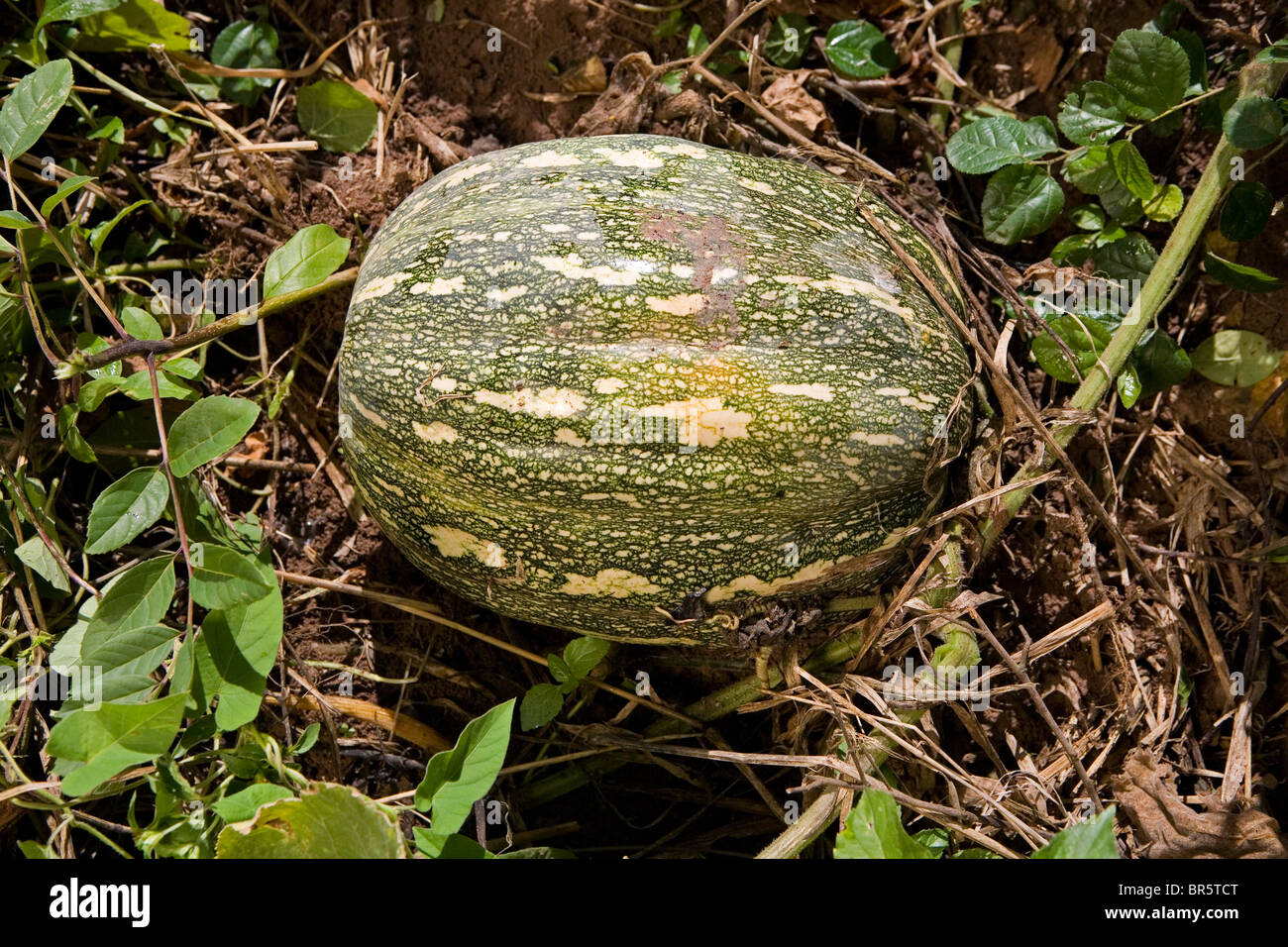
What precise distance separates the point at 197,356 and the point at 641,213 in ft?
4.35

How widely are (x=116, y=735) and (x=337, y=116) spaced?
1731 millimetres

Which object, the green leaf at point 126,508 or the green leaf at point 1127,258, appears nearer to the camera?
the green leaf at point 126,508

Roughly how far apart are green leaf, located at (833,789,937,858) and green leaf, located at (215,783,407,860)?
801 millimetres

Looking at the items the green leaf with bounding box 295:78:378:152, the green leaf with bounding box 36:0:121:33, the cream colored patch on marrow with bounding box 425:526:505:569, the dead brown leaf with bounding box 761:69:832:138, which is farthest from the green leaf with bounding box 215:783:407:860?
the dead brown leaf with bounding box 761:69:832:138

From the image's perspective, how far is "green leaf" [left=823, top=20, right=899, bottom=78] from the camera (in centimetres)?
261

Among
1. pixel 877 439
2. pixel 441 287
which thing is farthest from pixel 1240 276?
pixel 441 287

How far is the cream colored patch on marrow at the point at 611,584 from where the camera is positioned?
2105mm

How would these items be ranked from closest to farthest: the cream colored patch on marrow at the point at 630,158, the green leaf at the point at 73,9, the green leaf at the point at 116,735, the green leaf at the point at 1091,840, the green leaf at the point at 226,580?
the green leaf at the point at 1091,840 → the green leaf at the point at 116,735 → the green leaf at the point at 226,580 → the cream colored patch on marrow at the point at 630,158 → the green leaf at the point at 73,9

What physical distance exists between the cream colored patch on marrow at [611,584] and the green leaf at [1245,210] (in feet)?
5.14

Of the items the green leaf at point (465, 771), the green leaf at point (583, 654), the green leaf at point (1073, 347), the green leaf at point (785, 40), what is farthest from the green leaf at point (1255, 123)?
the green leaf at point (465, 771)

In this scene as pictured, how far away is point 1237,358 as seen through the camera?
2.42 m

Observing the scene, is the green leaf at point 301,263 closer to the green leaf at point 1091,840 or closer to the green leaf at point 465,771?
the green leaf at point 465,771

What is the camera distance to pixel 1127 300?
2408 millimetres
